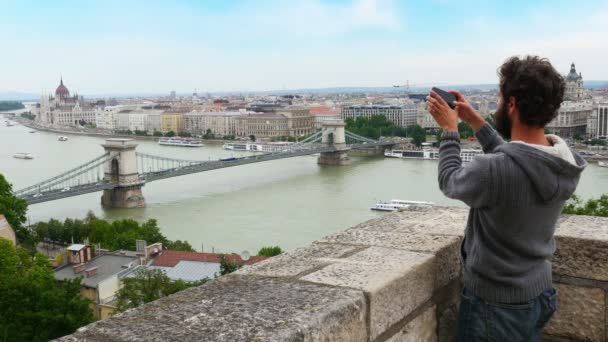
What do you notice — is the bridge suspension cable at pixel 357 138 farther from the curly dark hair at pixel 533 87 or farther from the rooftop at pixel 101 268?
the curly dark hair at pixel 533 87

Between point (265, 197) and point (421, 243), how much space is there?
1287 cm

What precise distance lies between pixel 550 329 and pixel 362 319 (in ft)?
1.30

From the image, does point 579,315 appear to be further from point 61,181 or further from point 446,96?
point 61,181

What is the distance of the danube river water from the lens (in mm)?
10156

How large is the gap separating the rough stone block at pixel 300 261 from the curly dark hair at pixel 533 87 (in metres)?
0.31

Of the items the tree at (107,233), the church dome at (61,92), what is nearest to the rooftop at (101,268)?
the tree at (107,233)

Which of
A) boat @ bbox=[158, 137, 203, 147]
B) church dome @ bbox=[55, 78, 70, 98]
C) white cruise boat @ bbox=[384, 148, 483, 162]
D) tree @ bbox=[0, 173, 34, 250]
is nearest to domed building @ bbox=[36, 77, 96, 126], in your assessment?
church dome @ bbox=[55, 78, 70, 98]

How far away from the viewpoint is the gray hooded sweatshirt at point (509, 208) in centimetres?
78

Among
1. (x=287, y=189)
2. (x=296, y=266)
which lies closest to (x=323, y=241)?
(x=296, y=266)

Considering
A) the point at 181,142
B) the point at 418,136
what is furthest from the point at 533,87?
the point at 181,142

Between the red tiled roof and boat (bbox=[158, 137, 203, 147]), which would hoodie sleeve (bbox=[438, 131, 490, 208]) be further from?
boat (bbox=[158, 137, 203, 147])

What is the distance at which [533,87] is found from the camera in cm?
79

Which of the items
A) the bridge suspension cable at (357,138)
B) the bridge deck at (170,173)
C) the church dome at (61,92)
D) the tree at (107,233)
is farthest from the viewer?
the church dome at (61,92)

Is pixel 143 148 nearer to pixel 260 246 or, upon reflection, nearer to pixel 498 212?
pixel 260 246
